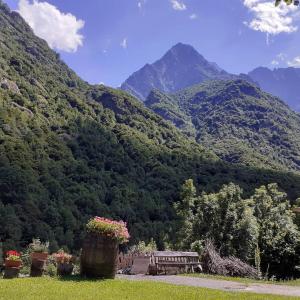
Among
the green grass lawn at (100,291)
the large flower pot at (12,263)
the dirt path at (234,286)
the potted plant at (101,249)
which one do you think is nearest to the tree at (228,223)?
the dirt path at (234,286)

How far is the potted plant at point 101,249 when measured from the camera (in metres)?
18.3

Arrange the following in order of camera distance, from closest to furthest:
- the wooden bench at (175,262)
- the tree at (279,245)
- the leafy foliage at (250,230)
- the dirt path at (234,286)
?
the dirt path at (234,286), the wooden bench at (175,262), the tree at (279,245), the leafy foliage at (250,230)

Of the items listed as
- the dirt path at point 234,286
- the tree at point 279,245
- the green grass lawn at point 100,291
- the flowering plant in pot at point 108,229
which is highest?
the tree at point 279,245

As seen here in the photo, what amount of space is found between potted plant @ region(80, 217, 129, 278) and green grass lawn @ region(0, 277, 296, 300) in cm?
87

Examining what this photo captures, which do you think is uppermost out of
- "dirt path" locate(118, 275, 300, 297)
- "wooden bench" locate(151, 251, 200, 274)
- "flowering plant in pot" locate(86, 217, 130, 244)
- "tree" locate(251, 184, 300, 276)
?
"tree" locate(251, 184, 300, 276)

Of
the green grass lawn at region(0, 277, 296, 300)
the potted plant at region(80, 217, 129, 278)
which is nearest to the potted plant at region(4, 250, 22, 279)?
the green grass lawn at region(0, 277, 296, 300)

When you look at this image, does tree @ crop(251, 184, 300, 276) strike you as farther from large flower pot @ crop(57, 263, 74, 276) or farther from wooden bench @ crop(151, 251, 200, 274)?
large flower pot @ crop(57, 263, 74, 276)

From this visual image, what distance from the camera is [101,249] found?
18391 millimetres

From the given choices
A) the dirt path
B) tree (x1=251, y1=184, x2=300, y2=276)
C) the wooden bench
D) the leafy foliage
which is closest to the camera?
the dirt path

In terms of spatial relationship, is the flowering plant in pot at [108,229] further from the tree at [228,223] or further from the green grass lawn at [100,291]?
the tree at [228,223]

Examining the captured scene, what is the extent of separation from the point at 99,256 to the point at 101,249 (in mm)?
269

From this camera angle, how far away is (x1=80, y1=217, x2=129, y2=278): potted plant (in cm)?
→ 1834

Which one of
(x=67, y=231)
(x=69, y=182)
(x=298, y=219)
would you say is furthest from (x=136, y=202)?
(x=298, y=219)

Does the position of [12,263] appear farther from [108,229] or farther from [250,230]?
[250,230]
